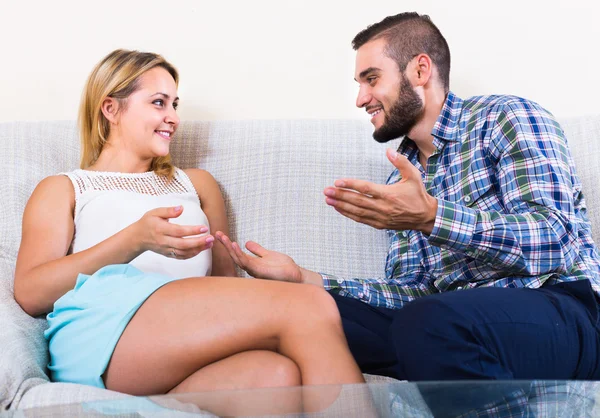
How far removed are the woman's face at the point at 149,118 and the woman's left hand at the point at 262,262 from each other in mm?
388

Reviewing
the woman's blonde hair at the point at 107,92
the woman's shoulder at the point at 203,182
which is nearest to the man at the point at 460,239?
the woman's shoulder at the point at 203,182

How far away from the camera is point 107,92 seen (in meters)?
1.71

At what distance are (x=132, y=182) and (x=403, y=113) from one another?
2.23ft

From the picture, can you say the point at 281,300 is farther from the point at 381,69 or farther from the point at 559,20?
the point at 559,20

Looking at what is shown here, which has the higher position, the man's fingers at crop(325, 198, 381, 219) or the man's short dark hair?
the man's short dark hair

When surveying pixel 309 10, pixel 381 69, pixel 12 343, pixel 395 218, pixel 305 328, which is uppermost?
pixel 309 10

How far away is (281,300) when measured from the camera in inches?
46.3

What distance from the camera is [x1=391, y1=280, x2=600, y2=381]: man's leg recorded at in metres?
1.04

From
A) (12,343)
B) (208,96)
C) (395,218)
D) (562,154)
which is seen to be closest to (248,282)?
(395,218)

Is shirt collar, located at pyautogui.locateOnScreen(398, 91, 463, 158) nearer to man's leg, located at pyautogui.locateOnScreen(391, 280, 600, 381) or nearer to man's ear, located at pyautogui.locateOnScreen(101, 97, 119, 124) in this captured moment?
man's leg, located at pyautogui.locateOnScreen(391, 280, 600, 381)

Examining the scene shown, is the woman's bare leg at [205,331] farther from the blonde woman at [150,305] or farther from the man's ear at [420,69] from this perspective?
the man's ear at [420,69]

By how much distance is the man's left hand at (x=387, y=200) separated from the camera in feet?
3.72

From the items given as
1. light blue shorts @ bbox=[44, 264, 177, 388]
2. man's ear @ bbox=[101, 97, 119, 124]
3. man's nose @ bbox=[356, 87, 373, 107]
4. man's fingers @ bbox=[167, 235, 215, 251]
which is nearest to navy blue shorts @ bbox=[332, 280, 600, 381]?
man's fingers @ bbox=[167, 235, 215, 251]

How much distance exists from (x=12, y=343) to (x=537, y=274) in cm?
97
